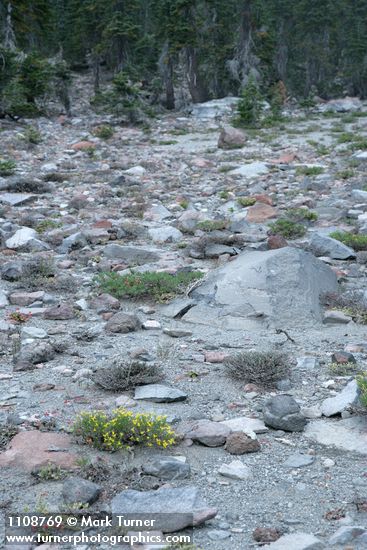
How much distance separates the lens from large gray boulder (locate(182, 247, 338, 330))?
6.73m

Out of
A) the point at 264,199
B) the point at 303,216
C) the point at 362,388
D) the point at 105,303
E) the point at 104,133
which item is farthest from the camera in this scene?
the point at 104,133

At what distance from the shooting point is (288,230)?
10109 millimetres

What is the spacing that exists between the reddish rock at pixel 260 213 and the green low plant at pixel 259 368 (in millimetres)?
5799

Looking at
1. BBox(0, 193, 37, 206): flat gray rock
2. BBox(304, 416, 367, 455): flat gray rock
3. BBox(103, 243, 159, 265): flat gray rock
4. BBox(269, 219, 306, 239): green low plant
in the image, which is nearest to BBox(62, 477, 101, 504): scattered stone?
BBox(304, 416, 367, 455): flat gray rock

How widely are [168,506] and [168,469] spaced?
414mm

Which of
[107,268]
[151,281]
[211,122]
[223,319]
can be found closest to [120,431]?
[223,319]

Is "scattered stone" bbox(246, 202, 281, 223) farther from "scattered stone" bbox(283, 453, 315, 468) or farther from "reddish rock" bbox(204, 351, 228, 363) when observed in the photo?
"scattered stone" bbox(283, 453, 315, 468)

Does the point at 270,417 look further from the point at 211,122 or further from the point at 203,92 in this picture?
the point at 203,92

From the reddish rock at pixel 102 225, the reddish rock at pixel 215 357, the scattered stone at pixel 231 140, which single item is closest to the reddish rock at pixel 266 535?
the reddish rock at pixel 215 357

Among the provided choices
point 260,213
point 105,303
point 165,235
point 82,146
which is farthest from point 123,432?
point 82,146

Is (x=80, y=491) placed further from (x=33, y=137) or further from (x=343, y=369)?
(x=33, y=137)

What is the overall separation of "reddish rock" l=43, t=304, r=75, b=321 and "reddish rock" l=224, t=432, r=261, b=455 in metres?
2.97

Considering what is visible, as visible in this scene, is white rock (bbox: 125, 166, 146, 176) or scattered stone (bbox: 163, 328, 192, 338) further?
white rock (bbox: 125, 166, 146, 176)

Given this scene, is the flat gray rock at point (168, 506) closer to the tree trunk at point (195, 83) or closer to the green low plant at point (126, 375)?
the green low plant at point (126, 375)
